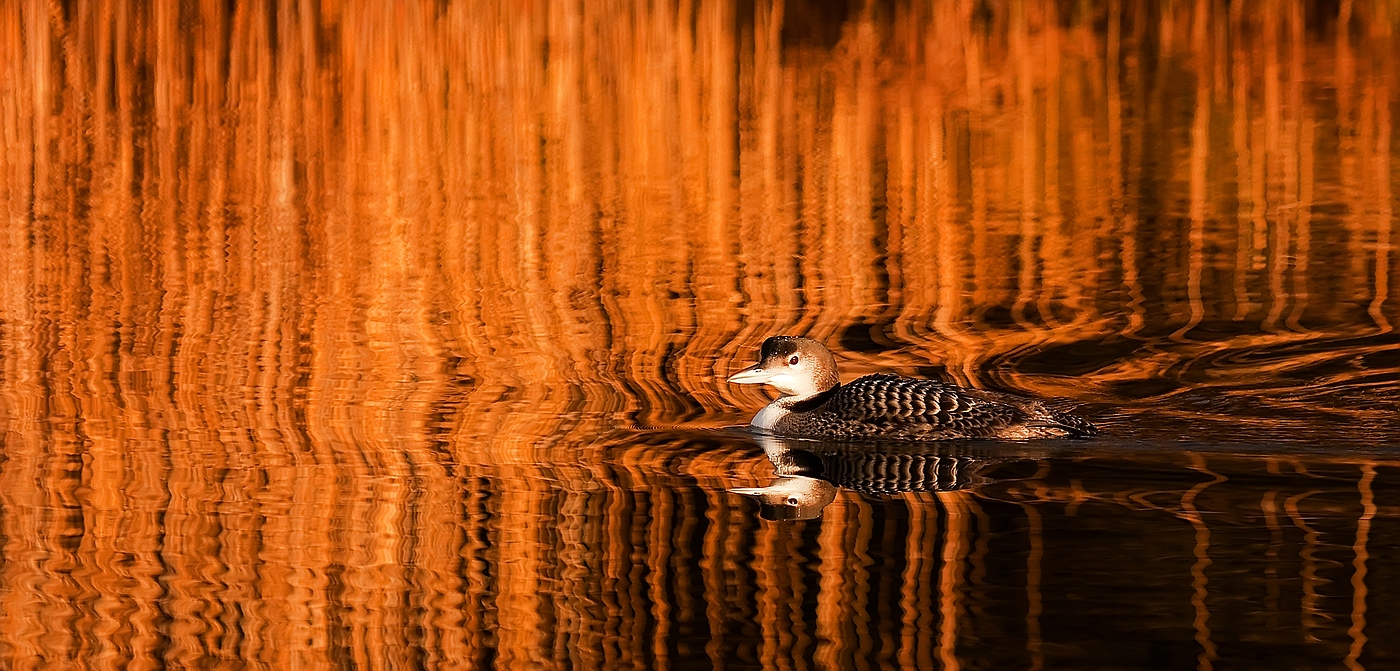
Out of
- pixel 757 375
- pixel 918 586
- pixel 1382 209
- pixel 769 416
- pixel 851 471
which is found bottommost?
pixel 918 586

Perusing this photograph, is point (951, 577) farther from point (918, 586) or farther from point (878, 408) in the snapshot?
point (878, 408)

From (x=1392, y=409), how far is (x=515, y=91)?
40.8ft

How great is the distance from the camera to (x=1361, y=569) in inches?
231

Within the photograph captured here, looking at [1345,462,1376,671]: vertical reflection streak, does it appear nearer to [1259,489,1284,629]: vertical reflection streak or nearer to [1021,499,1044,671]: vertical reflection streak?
[1259,489,1284,629]: vertical reflection streak

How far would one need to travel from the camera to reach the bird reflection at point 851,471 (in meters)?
7.02

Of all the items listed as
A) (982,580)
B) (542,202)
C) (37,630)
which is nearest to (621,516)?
(982,580)

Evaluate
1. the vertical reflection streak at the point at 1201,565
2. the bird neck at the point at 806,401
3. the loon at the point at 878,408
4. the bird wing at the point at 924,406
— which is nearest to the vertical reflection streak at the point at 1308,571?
the vertical reflection streak at the point at 1201,565

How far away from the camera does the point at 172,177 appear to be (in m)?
15.4

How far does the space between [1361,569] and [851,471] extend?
7.10ft

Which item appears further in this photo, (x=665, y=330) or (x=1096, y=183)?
(x=1096, y=183)

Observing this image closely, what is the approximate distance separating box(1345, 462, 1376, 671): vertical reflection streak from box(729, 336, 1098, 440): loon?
1.16 meters

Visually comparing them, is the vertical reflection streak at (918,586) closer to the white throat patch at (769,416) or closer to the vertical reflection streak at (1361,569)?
the vertical reflection streak at (1361,569)

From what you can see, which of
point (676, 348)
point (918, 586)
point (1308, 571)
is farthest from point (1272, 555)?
point (676, 348)

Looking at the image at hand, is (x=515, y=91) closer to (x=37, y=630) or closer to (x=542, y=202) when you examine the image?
(x=542, y=202)
